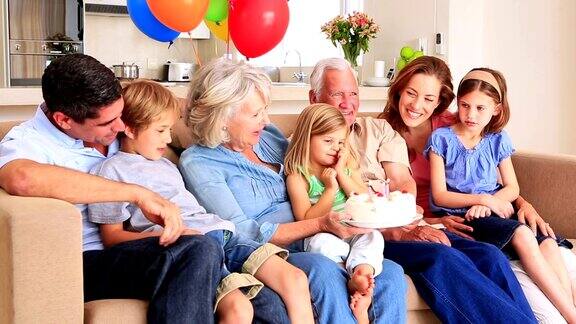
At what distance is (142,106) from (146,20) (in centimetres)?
124

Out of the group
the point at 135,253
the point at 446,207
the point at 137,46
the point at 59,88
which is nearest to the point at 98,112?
the point at 59,88

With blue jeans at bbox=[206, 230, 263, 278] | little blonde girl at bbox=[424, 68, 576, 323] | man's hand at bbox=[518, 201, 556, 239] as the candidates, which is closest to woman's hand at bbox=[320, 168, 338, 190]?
blue jeans at bbox=[206, 230, 263, 278]

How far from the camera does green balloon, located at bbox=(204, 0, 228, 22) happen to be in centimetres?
335

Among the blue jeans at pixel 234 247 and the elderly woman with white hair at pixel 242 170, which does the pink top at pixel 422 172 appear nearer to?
the elderly woman with white hair at pixel 242 170

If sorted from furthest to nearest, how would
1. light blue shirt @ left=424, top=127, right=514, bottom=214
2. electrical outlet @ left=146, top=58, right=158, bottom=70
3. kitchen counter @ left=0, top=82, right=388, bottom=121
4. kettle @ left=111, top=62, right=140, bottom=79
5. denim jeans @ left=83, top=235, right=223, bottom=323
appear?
electrical outlet @ left=146, top=58, right=158, bottom=70 < kettle @ left=111, top=62, right=140, bottom=79 < kitchen counter @ left=0, top=82, right=388, bottom=121 < light blue shirt @ left=424, top=127, right=514, bottom=214 < denim jeans @ left=83, top=235, right=223, bottom=323

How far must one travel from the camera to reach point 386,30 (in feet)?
17.7

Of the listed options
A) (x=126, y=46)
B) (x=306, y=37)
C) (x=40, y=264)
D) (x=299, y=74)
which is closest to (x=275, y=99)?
(x=40, y=264)

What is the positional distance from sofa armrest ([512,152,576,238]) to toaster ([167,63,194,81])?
15.3 ft

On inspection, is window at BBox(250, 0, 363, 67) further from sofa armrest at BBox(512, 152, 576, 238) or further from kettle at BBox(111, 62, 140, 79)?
sofa armrest at BBox(512, 152, 576, 238)

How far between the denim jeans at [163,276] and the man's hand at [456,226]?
0.96m

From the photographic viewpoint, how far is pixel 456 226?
2615 mm

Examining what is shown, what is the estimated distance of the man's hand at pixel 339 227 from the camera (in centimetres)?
221

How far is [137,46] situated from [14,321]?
235 inches

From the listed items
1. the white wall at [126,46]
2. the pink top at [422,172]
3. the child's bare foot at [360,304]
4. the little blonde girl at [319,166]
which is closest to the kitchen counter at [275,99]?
the little blonde girl at [319,166]
